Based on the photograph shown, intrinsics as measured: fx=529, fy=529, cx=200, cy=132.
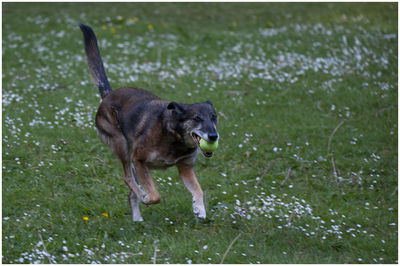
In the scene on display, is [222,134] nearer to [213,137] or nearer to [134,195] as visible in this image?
[134,195]

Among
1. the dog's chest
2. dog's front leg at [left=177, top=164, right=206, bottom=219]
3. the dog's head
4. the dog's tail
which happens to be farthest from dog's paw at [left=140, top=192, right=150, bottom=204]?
the dog's tail

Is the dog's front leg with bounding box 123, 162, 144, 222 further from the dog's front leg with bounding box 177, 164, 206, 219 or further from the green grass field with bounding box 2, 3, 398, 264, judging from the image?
the dog's front leg with bounding box 177, 164, 206, 219

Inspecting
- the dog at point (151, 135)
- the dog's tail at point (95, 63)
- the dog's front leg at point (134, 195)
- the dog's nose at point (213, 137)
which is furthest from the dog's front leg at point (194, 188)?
the dog's tail at point (95, 63)

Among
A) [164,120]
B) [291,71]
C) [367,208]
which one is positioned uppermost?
[291,71]

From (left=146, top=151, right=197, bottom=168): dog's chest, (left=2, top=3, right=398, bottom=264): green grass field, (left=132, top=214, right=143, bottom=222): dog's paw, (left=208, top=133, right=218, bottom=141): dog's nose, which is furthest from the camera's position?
(left=132, top=214, right=143, bottom=222): dog's paw

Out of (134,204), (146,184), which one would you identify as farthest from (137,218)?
(146,184)

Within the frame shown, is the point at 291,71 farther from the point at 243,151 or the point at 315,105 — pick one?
the point at 243,151

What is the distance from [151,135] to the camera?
246 inches

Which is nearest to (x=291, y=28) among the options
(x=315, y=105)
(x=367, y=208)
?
(x=315, y=105)

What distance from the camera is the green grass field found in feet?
19.9

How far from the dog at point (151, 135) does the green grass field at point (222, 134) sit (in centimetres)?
44

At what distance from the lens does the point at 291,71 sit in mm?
12523

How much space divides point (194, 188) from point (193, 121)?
2.88ft

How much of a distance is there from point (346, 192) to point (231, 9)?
10.9 meters
